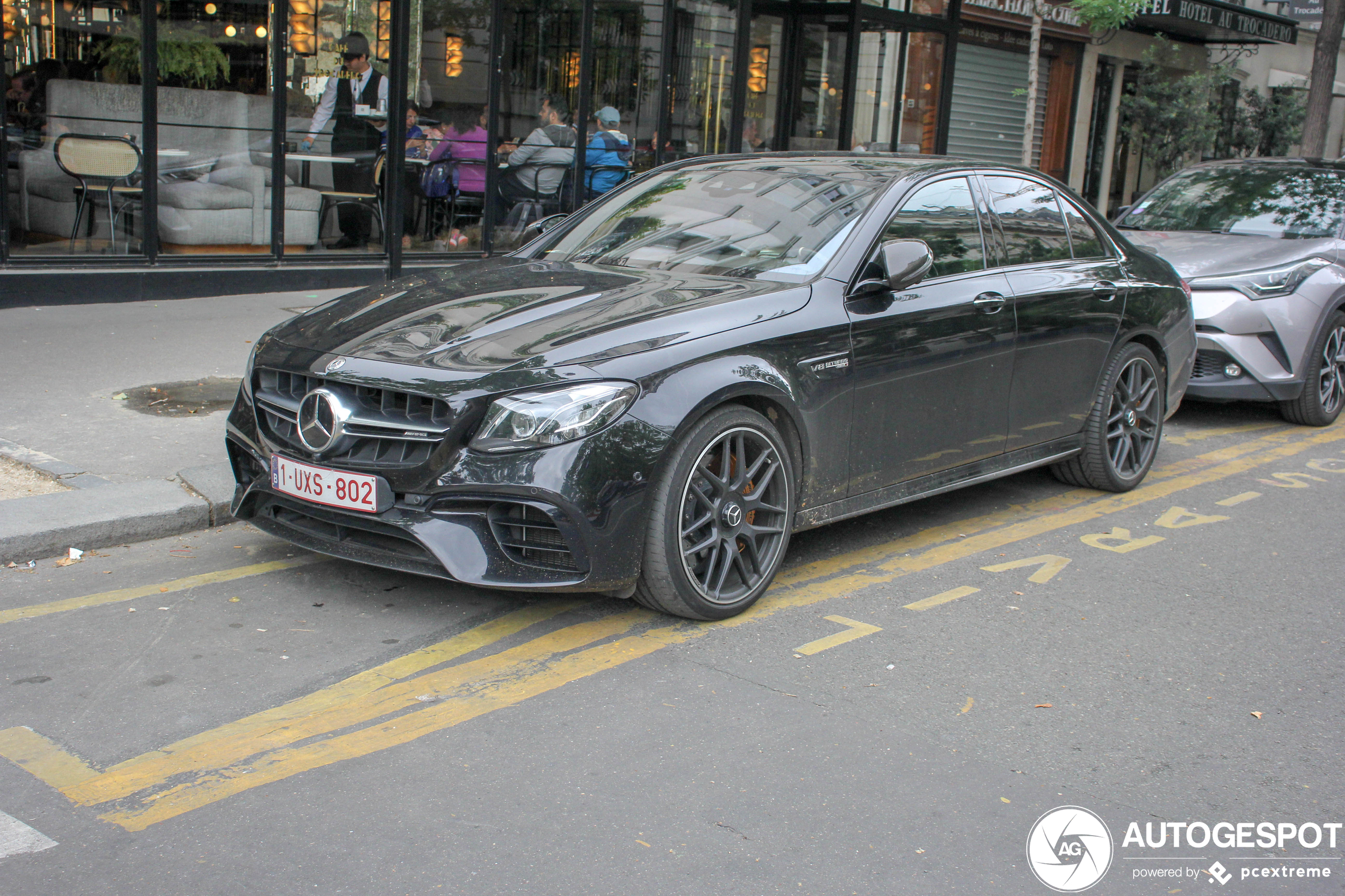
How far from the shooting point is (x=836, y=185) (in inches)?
209

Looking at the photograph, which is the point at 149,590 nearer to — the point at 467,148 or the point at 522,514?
the point at 522,514

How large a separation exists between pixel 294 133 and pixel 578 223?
585cm

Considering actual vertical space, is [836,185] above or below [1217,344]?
above

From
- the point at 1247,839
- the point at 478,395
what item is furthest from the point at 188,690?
the point at 1247,839

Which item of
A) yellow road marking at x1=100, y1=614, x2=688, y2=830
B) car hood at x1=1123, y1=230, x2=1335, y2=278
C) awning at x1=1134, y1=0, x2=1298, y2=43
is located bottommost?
yellow road marking at x1=100, y1=614, x2=688, y2=830

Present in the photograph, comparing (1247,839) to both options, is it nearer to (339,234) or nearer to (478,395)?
(478,395)

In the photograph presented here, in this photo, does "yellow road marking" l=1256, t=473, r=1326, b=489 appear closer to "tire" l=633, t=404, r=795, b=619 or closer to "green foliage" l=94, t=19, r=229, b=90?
"tire" l=633, t=404, r=795, b=619

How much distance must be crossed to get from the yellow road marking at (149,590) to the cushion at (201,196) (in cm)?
626

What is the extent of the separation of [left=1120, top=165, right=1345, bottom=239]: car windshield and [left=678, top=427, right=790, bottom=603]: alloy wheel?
606 cm

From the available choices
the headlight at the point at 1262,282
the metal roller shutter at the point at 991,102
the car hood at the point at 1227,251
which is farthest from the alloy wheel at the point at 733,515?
the metal roller shutter at the point at 991,102

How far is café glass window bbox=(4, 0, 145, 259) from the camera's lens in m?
9.18

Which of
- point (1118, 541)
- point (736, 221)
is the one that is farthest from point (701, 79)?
point (1118, 541)

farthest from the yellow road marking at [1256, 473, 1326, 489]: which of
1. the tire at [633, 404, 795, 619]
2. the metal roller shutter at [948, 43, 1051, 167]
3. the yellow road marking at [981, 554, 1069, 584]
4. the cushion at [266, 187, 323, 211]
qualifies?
the metal roller shutter at [948, 43, 1051, 167]

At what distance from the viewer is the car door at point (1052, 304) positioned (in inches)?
224
